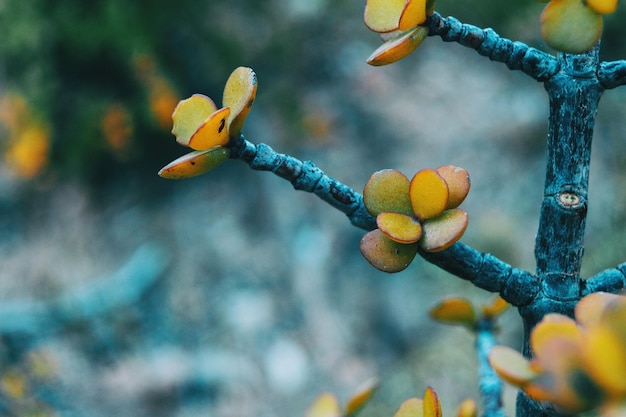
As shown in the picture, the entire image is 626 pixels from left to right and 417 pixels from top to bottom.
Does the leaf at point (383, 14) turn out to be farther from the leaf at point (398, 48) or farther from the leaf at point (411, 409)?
the leaf at point (411, 409)

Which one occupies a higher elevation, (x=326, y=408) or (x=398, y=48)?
(x=398, y=48)

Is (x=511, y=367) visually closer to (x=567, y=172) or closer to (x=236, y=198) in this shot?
(x=567, y=172)

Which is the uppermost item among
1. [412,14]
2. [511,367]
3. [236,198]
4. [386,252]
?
[236,198]

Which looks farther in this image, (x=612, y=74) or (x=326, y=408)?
(x=326, y=408)

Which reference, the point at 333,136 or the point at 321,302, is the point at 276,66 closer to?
the point at 333,136

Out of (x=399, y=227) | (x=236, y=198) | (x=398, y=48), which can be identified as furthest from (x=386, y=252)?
(x=236, y=198)

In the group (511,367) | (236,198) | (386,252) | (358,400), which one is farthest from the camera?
(236,198)

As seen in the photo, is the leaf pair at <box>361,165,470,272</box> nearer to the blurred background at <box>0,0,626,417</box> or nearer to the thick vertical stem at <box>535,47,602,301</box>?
the thick vertical stem at <box>535,47,602,301</box>
